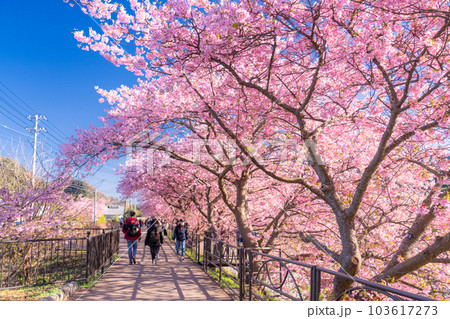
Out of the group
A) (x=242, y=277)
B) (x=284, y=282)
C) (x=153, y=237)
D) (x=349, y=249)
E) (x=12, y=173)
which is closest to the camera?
(x=284, y=282)

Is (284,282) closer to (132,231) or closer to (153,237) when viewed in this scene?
(132,231)

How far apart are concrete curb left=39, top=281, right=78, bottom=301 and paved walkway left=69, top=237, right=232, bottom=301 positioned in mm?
127

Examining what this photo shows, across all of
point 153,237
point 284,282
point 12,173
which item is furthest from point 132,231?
point 284,282

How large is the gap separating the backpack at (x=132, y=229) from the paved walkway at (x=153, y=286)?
118cm

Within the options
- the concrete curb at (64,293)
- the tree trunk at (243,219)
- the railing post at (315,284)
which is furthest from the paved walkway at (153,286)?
the railing post at (315,284)

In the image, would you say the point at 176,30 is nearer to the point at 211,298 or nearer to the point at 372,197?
the point at 211,298

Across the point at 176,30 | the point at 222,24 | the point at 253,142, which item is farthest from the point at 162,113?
the point at 222,24

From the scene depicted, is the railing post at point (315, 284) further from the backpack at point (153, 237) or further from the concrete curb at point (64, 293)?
the backpack at point (153, 237)

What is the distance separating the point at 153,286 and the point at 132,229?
383cm

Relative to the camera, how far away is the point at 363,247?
7.60m

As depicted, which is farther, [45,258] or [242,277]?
[45,258]

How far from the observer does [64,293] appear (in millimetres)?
6371

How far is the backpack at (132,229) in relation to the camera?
11.1 m

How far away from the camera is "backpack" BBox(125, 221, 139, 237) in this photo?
36.4ft
